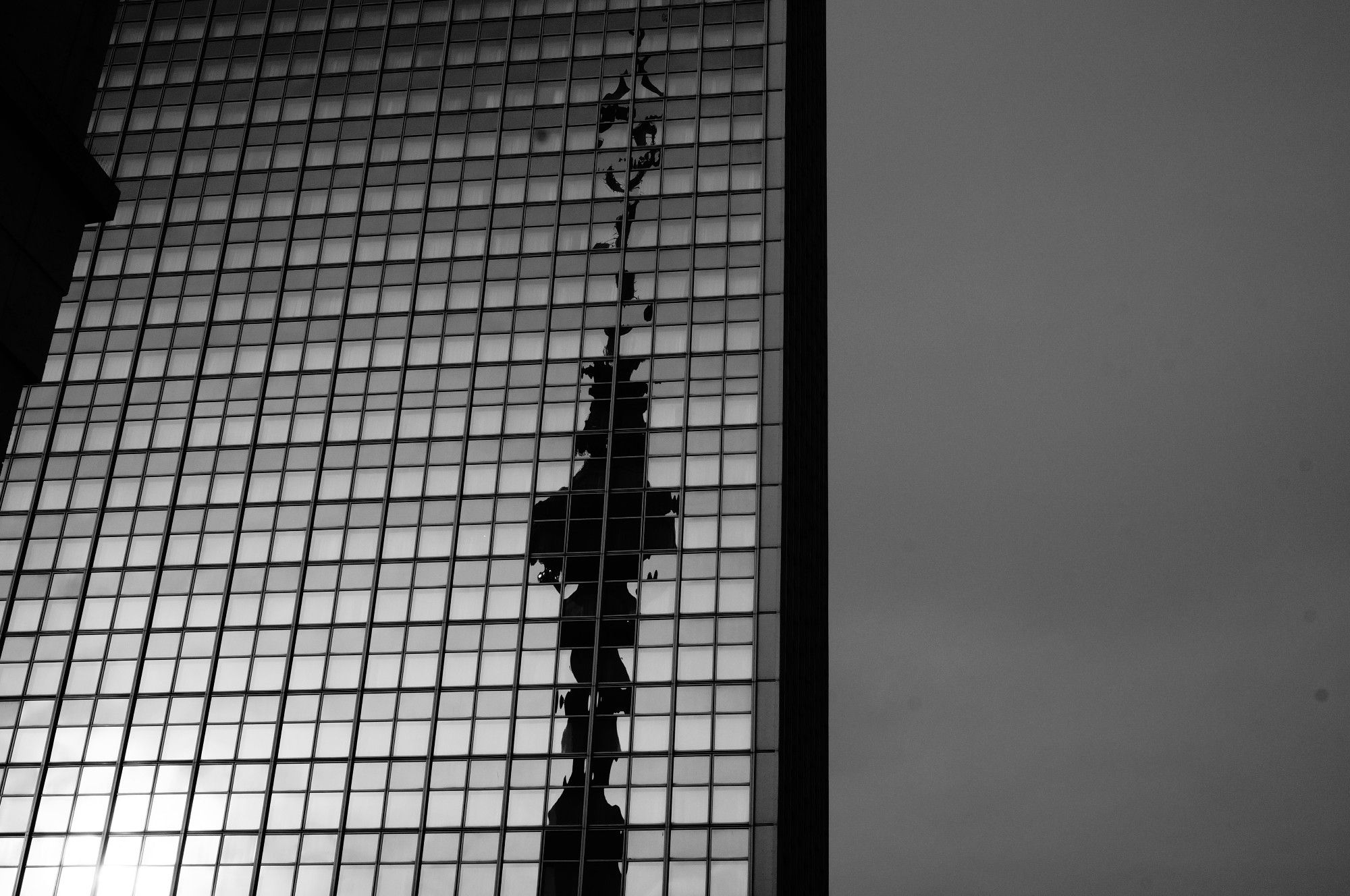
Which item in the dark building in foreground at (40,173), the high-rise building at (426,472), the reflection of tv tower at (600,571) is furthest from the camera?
the high-rise building at (426,472)

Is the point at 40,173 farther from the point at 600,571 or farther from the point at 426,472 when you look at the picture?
the point at 426,472

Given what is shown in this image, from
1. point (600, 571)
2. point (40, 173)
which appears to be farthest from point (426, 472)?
point (40, 173)

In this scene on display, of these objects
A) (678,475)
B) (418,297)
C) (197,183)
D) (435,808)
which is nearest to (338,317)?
(418,297)

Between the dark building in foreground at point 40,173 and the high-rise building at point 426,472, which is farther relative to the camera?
the high-rise building at point 426,472

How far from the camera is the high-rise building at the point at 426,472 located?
6638 cm

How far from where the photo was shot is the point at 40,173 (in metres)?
18.5

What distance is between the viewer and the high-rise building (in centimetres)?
6638

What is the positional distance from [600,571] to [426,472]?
36.5ft

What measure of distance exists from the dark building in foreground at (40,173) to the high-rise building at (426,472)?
49.2 m

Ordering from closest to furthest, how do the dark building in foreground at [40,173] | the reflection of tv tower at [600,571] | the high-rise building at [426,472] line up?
the dark building in foreground at [40,173], the reflection of tv tower at [600,571], the high-rise building at [426,472]

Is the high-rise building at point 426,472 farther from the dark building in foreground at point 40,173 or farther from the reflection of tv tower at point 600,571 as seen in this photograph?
the dark building in foreground at point 40,173

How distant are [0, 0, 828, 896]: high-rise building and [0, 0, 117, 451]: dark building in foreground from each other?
161 ft

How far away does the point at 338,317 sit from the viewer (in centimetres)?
7975

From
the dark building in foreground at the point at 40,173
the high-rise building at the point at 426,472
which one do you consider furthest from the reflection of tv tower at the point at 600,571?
the dark building in foreground at the point at 40,173
